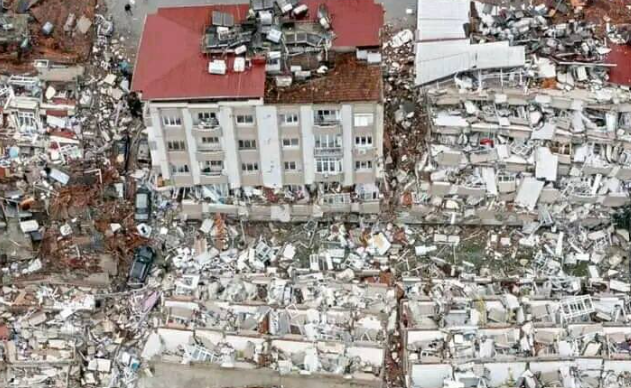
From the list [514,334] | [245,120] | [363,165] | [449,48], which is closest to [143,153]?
[245,120]

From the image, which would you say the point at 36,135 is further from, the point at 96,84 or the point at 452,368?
the point at 452,368

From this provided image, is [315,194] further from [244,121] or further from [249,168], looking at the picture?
[244,121]

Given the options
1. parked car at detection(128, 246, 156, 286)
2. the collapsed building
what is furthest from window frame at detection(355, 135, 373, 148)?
parked car at detection(128, 246, 156, 286)

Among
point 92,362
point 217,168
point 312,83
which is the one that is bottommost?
point 92,362

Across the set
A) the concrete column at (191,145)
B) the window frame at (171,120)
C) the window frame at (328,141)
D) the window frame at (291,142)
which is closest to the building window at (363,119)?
the window frame at (328,141)

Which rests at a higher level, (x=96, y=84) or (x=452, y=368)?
(x=96, y=84)

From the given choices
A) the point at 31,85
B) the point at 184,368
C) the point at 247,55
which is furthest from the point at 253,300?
the point at 31,85
